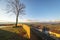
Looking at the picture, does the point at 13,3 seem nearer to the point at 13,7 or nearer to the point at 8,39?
the point at 13,7

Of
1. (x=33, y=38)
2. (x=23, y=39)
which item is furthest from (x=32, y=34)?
(x=23, y=39)

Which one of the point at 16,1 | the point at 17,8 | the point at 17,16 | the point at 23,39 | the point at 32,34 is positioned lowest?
the point at 23,39

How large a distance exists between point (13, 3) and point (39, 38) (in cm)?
1850

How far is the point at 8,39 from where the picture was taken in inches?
428

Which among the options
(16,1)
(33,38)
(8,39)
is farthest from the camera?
(16,1)

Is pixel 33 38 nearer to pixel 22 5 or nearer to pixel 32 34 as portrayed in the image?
pixel 32 34

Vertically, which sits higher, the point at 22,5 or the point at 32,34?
the point at 22,5

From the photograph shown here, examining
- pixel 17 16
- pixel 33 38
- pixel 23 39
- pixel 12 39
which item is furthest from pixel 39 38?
pixel 17 16

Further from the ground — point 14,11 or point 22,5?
point 22,5

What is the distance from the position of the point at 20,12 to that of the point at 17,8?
1.47 metres

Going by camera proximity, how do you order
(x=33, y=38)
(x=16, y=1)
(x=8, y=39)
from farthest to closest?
(x=16, y=1) < (x=8, y=39) < (x=33, y=38)

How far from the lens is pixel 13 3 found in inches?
1021

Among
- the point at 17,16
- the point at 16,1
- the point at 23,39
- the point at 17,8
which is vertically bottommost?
the point at 23,39

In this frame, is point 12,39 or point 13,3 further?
point 13,3
